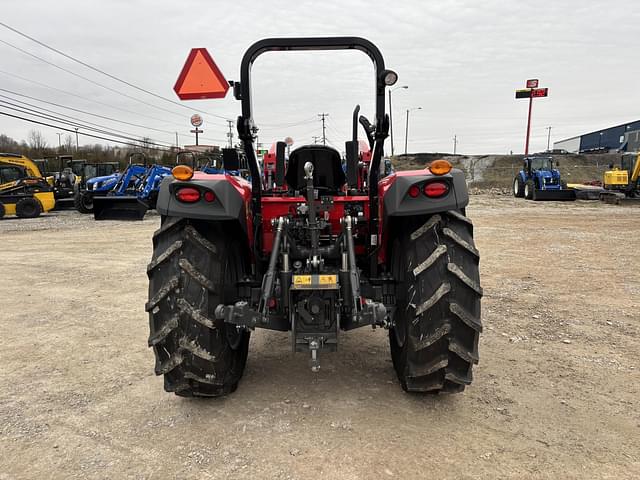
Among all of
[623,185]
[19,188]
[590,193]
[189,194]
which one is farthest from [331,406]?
[623,185]

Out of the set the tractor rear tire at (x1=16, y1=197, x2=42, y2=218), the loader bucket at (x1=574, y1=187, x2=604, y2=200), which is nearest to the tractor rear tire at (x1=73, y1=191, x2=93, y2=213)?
the tractor rear tire at (x1=16, y1=197, x2=42, y2=218)

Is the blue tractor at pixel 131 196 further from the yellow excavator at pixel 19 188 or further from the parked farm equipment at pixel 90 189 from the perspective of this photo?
the yellow excavator at pixel 19 188

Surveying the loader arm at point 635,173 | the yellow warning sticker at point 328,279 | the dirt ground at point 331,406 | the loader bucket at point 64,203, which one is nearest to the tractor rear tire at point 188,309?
the dirt ground at point 331,406

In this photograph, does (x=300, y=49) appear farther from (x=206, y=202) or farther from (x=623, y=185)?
(x=623, y=185)

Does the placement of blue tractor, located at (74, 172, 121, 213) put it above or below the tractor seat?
below

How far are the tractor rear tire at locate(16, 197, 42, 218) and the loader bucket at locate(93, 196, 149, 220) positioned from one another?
9.97ft

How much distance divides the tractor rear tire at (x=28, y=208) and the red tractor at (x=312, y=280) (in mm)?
16822

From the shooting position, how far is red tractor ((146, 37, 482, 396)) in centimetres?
285

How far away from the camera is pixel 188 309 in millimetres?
2871

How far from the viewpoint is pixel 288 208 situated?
352cm

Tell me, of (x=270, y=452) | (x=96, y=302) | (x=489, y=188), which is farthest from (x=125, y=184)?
(x=489, y=188)

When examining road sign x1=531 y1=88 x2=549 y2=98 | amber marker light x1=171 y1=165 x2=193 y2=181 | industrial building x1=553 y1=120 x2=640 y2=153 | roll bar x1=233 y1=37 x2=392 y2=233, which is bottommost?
amber marker light x1=171 y1=165 x2=193 y2=181

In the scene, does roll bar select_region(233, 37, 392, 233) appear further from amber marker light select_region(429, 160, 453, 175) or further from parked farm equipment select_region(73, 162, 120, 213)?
parked farm equipment select_region(73, 162, 120, 213)

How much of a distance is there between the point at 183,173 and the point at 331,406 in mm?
1808
